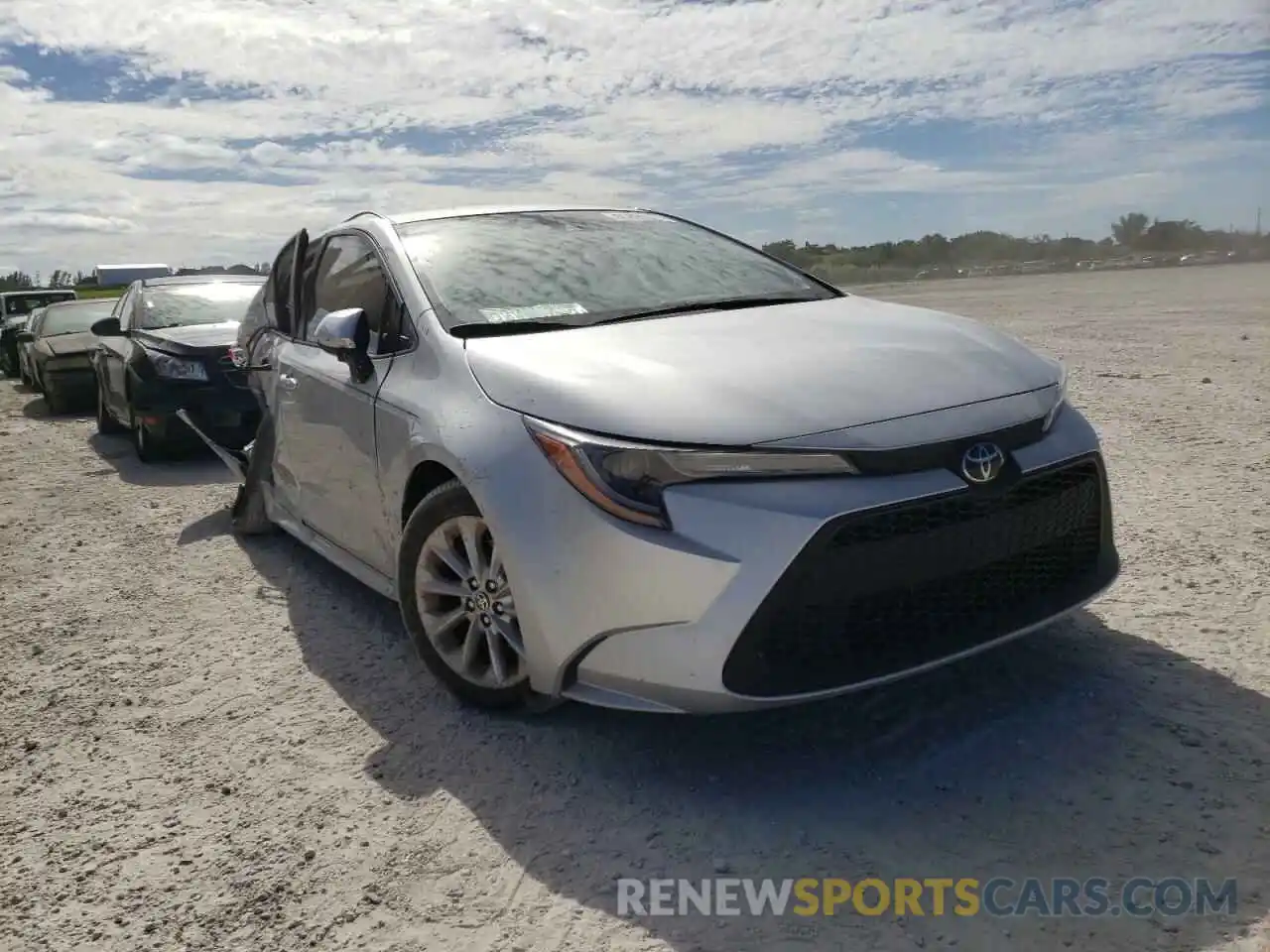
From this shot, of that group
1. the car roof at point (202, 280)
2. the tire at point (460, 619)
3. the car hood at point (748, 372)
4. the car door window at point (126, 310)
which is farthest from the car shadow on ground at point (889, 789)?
the car roof at point (202, 280)

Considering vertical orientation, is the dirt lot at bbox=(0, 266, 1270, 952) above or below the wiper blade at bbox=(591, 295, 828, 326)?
below

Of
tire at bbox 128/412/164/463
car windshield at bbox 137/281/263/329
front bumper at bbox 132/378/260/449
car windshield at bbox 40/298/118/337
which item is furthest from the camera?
car windshield at bbox 40/298/118/337

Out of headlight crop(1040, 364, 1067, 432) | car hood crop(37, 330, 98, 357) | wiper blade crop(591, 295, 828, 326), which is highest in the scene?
wiper blade crop(591, 295, 828, 326)

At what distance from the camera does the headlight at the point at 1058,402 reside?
10.2 ft

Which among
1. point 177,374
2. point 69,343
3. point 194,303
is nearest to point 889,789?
point 177,374

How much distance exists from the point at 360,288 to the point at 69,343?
34.9 feet

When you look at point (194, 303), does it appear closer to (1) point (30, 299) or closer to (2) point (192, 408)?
(2) point (192, 408)

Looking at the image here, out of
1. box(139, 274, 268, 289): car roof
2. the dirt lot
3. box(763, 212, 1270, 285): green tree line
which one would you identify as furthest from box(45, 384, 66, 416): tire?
box(763, 212, 1270, 285): green tree line

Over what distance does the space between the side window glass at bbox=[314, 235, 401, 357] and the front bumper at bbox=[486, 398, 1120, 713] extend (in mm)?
1209

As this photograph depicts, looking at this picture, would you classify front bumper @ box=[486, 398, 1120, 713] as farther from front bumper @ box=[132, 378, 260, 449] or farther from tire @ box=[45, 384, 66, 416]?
tire @ box=[45, 384, 66, 416]

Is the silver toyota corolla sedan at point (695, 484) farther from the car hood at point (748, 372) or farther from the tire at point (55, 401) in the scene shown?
the tire at point (55, 401)

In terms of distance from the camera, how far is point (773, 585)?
2.60 meters

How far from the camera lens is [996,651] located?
3605 mm

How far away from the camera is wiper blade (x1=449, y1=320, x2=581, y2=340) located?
3492 millimetres
